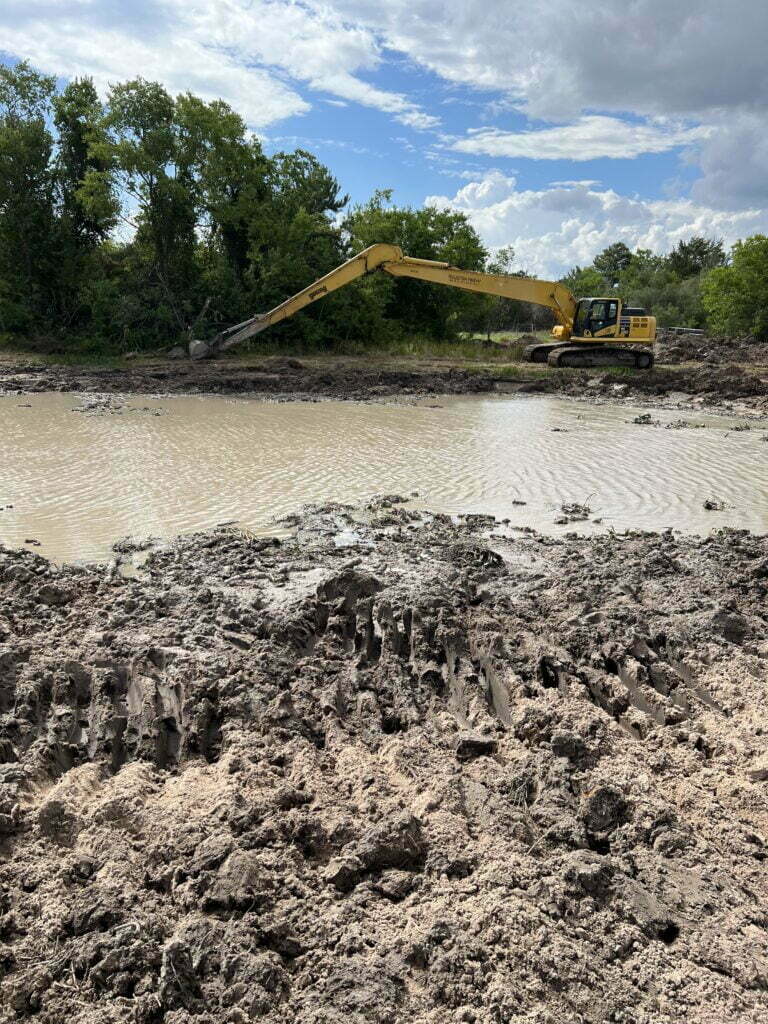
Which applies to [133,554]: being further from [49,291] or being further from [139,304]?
[49,291]

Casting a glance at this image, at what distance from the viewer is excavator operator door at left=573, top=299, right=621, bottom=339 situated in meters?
21.6

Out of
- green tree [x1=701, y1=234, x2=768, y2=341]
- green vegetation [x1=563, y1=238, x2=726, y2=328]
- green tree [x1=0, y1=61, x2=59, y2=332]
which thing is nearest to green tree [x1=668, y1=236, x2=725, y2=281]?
green vegetation [x1=563, y1=238, x2=726, y2=328]

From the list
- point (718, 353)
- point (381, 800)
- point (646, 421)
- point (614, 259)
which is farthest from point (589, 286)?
point (381, 800)

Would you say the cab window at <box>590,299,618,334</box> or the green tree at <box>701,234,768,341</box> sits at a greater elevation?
the green tree at <box>701,234,768,341</box>

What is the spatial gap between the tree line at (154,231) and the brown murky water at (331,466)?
1149cm

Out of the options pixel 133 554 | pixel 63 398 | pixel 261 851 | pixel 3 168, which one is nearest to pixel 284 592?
pixel 133 554

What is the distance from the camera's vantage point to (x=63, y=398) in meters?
16.6

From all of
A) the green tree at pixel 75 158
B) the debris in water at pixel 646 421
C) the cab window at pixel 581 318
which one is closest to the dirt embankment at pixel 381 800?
the debris in water at pixel 646 421

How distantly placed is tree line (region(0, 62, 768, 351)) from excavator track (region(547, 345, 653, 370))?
9020 millimetres

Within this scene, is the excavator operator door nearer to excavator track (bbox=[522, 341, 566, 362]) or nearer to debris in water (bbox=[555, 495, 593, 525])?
excavator track (bbox=[522, 341, 566, 362])

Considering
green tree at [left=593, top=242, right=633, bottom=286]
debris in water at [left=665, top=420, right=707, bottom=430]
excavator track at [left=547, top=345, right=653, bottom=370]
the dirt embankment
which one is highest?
green tree at [left=593, top=242, right=633, bottom=286]

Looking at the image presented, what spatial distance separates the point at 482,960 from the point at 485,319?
41912 millimetres

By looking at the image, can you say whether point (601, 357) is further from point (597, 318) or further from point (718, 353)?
point (718, 353)

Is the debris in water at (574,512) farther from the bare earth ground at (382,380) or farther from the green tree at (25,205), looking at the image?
the green tree at (25,205)
